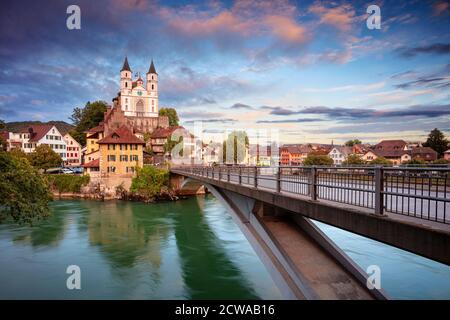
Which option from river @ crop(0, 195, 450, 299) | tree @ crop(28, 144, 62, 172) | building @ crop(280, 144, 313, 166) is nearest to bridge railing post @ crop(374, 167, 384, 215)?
river @ crop(0, 195, 450, 299)

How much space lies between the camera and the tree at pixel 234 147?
78.4 meters

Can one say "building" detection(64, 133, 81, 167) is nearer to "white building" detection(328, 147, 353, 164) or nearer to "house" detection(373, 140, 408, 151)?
"white building" detection(328, 147, 353, 164)

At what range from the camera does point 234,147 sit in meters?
78.1

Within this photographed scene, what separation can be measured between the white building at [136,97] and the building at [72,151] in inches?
1183

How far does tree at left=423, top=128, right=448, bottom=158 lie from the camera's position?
235 feet

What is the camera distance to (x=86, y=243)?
25.6 metres

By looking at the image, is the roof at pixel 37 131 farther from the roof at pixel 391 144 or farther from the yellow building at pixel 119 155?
the roof at pixel 391 144

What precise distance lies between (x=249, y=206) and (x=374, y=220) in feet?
28.0

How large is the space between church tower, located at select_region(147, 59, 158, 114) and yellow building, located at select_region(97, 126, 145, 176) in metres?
67.5

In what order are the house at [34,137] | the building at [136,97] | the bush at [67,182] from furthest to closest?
the building at [136,97] < the house at [34,137] < the bush at [67,182]

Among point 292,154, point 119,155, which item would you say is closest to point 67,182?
point 119,155

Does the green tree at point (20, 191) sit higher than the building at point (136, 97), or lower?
lower

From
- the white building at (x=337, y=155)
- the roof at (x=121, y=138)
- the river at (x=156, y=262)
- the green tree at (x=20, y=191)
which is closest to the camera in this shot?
the river at (x=156, y=262)

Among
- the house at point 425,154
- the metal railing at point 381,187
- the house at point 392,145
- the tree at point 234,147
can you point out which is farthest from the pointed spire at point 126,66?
the metal railing at point 381,187
